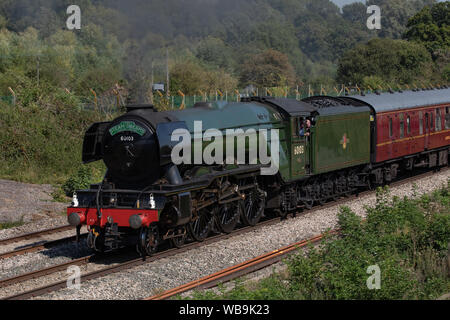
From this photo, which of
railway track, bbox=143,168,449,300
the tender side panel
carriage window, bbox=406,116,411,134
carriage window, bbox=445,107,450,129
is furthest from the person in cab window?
carriage window, bbox=445,107,450,129

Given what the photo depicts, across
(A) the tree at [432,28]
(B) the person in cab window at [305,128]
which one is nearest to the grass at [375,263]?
(B) the person in cab window at [305,128]

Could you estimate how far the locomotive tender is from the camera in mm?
12086

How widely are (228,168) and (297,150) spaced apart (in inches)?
122

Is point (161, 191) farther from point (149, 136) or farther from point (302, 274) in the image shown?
point (302, 274)

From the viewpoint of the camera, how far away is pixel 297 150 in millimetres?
16516

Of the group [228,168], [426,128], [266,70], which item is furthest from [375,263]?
[266,70]

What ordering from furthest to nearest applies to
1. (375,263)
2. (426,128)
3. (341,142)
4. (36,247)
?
(426,128) → (341,142) → (36,247) → (375,263)

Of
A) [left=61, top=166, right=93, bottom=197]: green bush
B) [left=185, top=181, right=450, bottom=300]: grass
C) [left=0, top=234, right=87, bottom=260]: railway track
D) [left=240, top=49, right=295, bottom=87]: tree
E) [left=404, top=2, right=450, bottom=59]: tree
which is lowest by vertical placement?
[left=0, top=234, right=87, bottom=260]: railway track

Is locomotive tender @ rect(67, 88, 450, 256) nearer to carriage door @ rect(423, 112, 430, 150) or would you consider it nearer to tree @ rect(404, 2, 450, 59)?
carriage door @ rect(423, 112, 430, 150)

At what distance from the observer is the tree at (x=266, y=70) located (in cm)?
6681

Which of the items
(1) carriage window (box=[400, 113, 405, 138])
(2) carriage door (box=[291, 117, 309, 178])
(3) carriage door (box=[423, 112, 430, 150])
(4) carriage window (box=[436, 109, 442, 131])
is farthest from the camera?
(4) carriage window (box=[436, 109, 442, 131])

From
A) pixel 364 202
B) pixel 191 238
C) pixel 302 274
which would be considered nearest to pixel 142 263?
pixel 191 238

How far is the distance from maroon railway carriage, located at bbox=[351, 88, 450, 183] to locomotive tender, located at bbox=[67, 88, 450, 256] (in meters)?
0.05

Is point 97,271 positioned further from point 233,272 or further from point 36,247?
point 36,247
